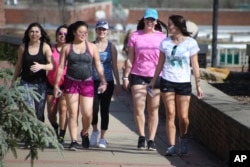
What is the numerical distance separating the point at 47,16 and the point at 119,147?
4599 cm

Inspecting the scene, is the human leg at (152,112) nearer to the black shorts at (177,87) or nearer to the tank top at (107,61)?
the black shorts at (177,87)

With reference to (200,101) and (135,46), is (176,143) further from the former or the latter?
(135,46)

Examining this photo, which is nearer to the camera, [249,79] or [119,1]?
[249,79]

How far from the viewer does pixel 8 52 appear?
71.7 feet

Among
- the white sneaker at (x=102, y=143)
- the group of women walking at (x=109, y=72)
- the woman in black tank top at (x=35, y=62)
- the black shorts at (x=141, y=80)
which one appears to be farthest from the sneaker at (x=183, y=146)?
the woman in black tank top at (x=35, y=62)

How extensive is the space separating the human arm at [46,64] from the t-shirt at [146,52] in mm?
1101

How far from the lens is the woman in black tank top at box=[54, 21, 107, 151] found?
10258 millimetres

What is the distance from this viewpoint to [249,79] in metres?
17.1

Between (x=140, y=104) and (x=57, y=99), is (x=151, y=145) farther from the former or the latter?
(x=57, y=99)

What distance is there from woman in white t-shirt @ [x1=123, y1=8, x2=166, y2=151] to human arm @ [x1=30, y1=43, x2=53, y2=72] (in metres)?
1.00

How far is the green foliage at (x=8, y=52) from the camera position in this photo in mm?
21194

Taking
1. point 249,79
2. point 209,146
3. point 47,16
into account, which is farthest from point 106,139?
point 47,16

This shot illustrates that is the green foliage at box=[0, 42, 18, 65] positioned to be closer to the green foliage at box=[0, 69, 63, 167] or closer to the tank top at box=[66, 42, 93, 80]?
the tank top at box=[66, 42, 93, 80]

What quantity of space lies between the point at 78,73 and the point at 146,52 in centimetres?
91
